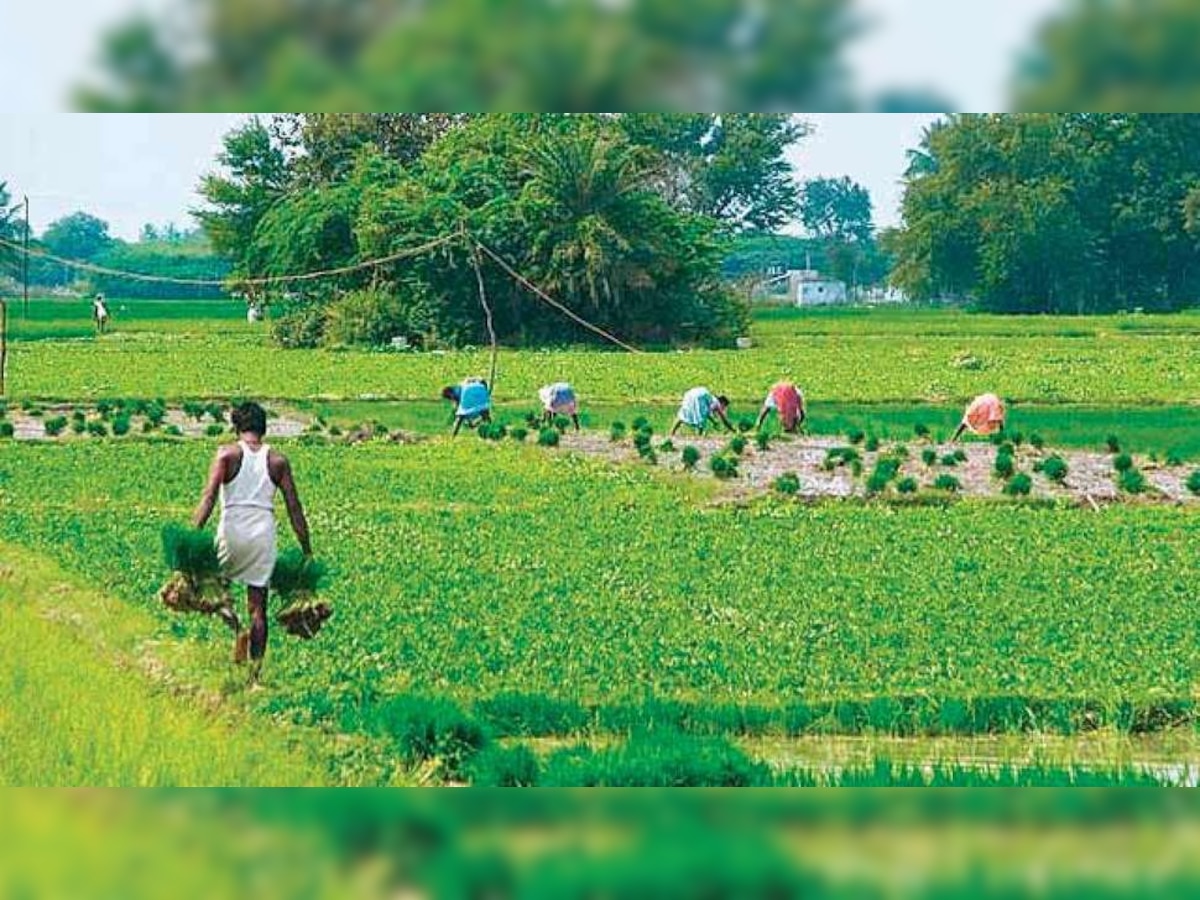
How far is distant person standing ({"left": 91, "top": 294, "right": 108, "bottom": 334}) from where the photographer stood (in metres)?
13.3

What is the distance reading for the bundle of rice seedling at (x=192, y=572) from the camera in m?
6.58

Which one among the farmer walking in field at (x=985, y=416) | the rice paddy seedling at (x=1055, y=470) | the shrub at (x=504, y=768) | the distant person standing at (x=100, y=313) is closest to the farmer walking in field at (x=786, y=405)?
the farmer walking in field at (x=985, y=416)

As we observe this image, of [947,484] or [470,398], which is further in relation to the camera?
[470,398]

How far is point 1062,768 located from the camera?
20.4ft

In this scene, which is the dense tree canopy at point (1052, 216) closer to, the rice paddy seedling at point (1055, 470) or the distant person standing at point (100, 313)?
the rice paddy seedling at point (1055, 470)

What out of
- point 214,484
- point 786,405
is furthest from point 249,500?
point 786,405

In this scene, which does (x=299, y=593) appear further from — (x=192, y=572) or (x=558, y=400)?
(x=558, y=400)

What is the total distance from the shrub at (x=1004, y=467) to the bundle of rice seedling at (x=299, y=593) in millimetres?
6543

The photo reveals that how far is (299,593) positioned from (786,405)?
293 inches

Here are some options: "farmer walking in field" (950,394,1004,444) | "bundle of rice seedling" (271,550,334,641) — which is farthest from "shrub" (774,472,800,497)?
"bundle of rice seedling" (271,550,334,641)

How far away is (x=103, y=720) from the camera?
20.7 feet

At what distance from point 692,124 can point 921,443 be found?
4.19 m
